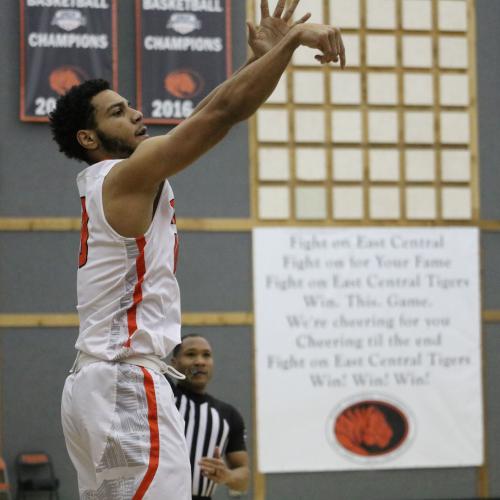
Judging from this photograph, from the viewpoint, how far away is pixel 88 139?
3768 mm

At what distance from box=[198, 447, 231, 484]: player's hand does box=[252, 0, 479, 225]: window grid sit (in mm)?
4974

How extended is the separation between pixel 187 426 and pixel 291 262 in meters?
4.51

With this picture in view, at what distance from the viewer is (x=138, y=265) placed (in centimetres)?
351

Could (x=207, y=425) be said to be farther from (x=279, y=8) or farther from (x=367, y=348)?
(x=367, y=348)

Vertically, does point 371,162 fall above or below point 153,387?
above

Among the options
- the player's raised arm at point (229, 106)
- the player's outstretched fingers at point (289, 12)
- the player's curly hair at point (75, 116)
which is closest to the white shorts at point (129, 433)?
the player's raised arm at point (229, 106)

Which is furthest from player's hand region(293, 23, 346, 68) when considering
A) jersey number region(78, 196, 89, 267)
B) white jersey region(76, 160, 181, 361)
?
jersey number region(78, 196, 89, 267)

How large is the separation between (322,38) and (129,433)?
133 centimetres

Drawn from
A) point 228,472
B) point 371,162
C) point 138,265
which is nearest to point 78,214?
point 371,162

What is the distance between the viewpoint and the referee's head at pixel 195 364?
21.2 feet

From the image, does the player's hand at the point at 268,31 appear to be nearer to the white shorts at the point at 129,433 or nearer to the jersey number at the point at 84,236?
the jersey number at the point at 84,236

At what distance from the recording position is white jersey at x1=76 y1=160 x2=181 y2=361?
11.5ft

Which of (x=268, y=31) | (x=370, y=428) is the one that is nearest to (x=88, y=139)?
(x=268, y=31)

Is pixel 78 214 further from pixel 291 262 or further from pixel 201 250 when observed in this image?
pixel 291 262
